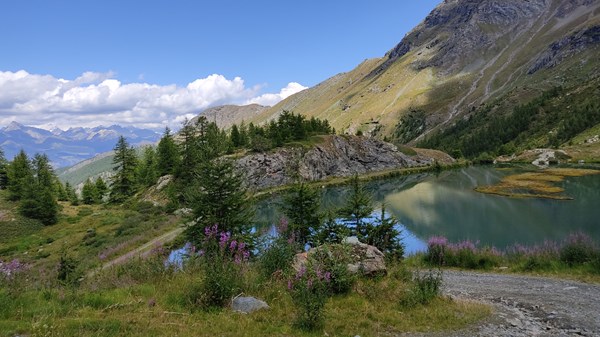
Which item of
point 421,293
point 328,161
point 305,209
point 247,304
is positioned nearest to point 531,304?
point 421,293

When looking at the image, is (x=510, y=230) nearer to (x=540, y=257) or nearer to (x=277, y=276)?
(x=540, y=257)

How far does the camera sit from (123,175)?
265 ft

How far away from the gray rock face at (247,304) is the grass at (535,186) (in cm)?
6564

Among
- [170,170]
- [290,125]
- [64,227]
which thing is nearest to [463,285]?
[64,227]

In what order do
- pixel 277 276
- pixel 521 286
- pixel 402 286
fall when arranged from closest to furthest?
1. pixel 277 276
2. pixel 402 286
3. pixel 521 286

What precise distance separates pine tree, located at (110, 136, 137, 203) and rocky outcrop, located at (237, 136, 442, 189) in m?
23.9

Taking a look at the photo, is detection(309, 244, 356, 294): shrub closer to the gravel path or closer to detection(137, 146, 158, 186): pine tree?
the gravel path

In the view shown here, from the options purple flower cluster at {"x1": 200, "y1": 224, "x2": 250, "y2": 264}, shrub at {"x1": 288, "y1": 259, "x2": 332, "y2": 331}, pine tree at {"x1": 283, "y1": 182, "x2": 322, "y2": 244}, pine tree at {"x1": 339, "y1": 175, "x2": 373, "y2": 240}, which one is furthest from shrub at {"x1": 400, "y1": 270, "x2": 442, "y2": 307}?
pine tree at {"x1": 283, "y1": 182, "x2": 322, "y2": 244}

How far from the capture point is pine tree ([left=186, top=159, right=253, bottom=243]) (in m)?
20.1

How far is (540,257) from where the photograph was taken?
65.8 ft

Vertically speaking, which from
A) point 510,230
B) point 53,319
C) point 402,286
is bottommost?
point 510,230

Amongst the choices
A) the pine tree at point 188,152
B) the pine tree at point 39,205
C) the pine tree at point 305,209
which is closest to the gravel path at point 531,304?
the pine tree at point 305,209

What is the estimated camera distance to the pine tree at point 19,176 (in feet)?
224

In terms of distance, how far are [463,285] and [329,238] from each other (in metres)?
8.88
